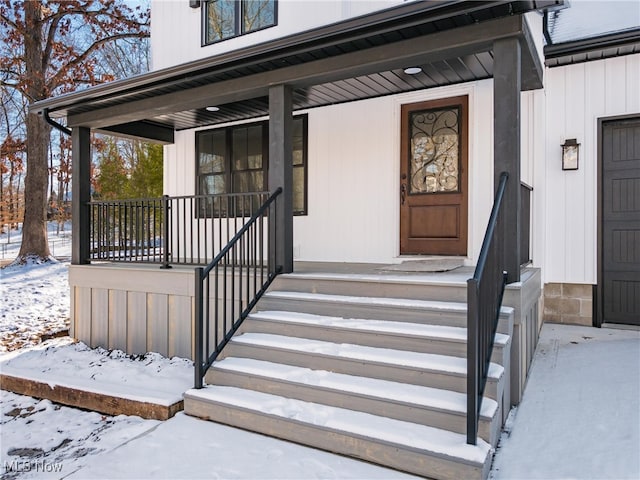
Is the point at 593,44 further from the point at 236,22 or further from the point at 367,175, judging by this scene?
the point at 236,22

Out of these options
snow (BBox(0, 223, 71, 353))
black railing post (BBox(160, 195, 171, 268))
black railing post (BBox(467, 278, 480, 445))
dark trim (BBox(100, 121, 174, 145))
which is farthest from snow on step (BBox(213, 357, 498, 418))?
dark trim (BBox(100, 121, 174, 145))

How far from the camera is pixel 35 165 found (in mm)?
11109

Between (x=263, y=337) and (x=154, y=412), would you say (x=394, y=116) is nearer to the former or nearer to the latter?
(x=263, y=337)

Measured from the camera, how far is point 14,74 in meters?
11.5

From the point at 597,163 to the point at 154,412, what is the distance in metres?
5.00

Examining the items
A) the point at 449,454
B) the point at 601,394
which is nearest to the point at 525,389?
the point at 601,394

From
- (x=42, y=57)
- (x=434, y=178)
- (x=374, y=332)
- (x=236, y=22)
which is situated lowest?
(x=374, y=332)

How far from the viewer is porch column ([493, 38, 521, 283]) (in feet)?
10.9

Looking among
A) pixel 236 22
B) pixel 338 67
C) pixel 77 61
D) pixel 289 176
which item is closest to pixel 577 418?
pixel 289 176

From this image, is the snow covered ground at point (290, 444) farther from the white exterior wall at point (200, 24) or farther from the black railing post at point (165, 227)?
the white exterior wall at point (200, 24)

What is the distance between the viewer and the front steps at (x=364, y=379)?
248cm

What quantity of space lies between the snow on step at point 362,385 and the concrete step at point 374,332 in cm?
31

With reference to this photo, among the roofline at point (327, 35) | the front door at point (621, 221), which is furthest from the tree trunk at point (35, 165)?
the front door at point (621, 221)

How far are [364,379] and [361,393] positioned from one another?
0.18 m
